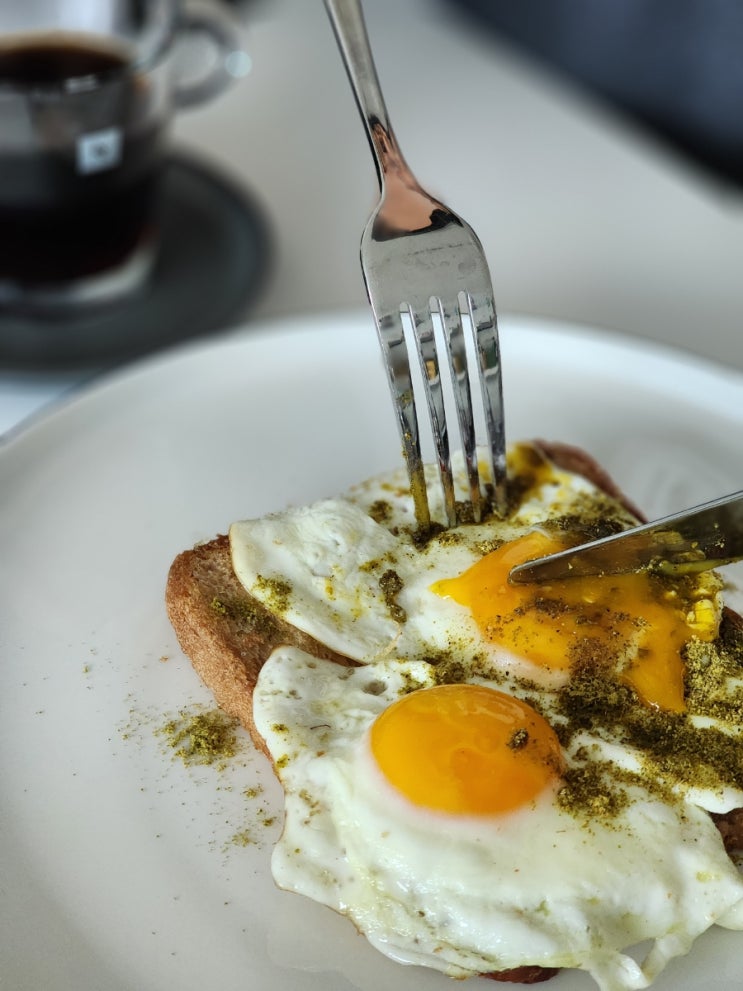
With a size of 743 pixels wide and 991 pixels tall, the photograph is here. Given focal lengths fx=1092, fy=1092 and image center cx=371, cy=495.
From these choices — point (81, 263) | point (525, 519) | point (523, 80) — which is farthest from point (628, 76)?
point (525, 519)

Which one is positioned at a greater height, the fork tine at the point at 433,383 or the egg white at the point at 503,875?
the fork tine at the point at 433,383

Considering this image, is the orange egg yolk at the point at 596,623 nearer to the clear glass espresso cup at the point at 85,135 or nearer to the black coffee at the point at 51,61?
the clear glass espresso cup at the point at 85,135

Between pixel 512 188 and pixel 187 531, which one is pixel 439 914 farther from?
pixel 512 188

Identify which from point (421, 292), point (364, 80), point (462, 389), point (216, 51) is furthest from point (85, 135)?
point (462, 389)

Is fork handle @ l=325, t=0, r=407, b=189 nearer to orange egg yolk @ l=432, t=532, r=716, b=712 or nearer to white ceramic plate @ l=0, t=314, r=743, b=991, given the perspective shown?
white ceramic plate @ l=0, t=314, r=743, b=991

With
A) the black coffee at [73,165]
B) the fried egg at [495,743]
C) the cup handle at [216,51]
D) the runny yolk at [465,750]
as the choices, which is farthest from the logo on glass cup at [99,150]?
the runny yolk at [465,750]

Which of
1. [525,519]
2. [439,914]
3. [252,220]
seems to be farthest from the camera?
[252,220]

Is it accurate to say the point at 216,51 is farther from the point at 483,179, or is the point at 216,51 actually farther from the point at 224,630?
the point at 224,630
